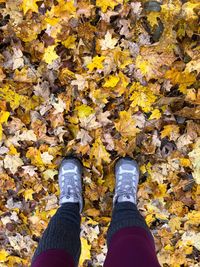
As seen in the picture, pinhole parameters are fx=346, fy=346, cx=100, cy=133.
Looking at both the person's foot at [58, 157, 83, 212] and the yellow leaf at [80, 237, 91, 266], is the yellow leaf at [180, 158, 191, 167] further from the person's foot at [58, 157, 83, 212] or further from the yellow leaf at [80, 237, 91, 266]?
the yellow leaf at [80, 237, 91, 266]

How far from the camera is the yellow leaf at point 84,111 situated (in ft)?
6.68

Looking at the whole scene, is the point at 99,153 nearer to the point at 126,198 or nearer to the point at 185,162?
the point at 126,198

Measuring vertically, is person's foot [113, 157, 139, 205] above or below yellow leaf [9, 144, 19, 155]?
below

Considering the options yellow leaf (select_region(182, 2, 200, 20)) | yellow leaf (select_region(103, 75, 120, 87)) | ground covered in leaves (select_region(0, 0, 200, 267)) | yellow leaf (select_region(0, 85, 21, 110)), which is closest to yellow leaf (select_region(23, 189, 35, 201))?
ground covered in leaves (select_region(0, 0, 200, 267))

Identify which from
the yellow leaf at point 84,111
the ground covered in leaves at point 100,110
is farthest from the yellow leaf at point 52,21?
the yellow leaf at point 84,111

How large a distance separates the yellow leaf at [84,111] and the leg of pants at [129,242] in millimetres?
582

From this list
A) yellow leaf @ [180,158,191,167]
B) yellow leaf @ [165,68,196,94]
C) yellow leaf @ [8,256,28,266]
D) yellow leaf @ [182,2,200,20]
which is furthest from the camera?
yellow leaf @ [8,256,28,266]

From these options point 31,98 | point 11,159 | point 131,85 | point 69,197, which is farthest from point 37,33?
point 69,197

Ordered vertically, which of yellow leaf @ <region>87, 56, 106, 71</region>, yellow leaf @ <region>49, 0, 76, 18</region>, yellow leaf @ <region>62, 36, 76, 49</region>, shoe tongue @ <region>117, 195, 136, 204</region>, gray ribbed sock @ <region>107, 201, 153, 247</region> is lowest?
gray ribbed sock @ <region>107, 201, 153, 247</region>

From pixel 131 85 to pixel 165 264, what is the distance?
1.14 m

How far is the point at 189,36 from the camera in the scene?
186 cm

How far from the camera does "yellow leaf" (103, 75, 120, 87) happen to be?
197 centimetres

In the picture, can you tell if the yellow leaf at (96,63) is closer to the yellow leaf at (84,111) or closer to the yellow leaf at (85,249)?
the yellow leaf at (84,111)

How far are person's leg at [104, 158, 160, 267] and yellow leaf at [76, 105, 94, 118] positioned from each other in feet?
1.14
